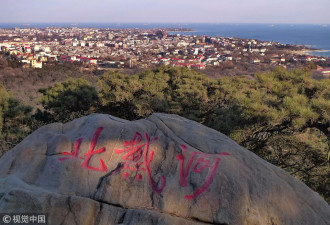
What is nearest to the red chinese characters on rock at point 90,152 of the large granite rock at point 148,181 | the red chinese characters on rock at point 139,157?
the large granite rock at point 148,181

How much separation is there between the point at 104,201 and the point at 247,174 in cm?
190

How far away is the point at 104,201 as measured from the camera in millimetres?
3768

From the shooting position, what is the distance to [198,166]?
3971mm

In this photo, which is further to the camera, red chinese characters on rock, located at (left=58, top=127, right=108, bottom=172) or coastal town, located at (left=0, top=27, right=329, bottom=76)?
coastal town, located at (left=0, top=27, right=329, bottom=76)

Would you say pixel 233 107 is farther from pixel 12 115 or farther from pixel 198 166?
pixel 12 115

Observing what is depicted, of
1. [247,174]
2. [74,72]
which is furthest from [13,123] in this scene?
[74,72]

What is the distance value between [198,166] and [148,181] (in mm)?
696

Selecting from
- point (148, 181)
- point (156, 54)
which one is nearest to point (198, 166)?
point (148, 181)

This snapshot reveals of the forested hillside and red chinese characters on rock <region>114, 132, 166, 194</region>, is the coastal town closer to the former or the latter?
the forested hillside

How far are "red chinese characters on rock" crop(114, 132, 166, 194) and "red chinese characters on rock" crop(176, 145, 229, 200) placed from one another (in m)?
0.29

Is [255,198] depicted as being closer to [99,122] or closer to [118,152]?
[118,152]

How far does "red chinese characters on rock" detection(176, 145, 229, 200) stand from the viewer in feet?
12.3

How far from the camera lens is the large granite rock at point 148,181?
3.63 meters

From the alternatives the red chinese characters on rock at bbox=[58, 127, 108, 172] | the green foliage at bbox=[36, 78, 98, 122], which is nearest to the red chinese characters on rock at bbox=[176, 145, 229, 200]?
the red chinese characters on rock at bbox=[58, 127, 108, 172]
